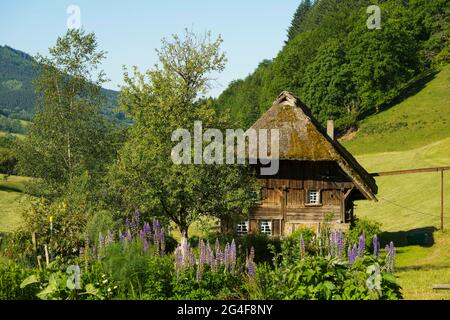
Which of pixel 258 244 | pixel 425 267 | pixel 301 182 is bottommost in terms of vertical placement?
pixel 425 267

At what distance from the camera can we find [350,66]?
2953 inches

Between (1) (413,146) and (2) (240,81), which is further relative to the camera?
(2) (240,81)

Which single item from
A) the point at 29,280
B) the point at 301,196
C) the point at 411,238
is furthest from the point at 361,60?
the point at 29,280

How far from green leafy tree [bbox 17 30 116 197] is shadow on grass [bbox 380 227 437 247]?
1428 cm

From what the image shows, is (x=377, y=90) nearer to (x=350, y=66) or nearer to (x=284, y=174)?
(x=350, y=66)

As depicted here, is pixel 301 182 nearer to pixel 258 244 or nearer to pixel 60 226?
pixel 258 244

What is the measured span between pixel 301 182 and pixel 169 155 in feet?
42.5

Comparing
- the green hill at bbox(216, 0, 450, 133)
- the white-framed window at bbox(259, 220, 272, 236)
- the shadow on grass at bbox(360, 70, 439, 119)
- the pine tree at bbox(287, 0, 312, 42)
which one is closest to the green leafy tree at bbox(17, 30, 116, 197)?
the white-framed window at bbox(259, 220, 272, 236)

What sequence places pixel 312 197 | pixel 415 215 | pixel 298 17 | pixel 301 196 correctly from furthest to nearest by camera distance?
pixel 298 17, pixel 415 215, pixel 312 197, pixel 301 196

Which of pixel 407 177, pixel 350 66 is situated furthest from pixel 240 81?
pixel 407 177

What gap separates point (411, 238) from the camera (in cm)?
2981

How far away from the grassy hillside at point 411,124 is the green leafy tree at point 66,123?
34.1 metres
